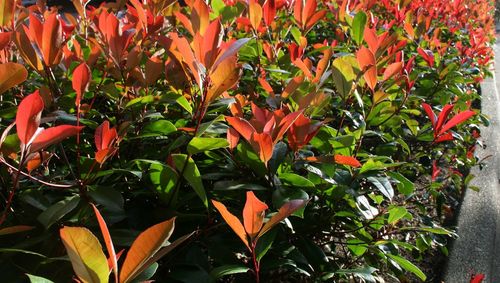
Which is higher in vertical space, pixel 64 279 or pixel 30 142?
pixel 30 142

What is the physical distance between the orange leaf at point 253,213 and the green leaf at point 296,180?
0.90ft

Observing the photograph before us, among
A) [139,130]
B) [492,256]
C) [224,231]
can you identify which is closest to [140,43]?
[139,130]

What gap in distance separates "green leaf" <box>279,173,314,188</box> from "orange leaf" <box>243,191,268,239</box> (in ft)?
0.90

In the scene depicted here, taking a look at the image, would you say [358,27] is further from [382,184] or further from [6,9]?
[6,9]

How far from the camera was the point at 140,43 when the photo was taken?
5.43 ft

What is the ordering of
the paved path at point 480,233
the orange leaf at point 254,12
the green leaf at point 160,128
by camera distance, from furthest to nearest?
the paved path at point 480,233
the orange leaf at point 254,12
the green leaf at point 160,128

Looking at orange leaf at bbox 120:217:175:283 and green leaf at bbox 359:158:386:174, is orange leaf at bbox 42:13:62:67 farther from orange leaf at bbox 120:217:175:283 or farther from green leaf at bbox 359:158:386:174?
green leaf at bbox 359:158:386:174

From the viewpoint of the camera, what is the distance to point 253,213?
35.0 inches

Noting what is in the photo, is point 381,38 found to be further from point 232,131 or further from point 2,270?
point 2,270

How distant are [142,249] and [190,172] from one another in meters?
0.36

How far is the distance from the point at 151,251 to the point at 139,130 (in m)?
0.69

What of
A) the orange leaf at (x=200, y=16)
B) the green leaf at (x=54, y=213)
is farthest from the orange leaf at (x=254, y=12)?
the green leaf at (x=54, y=213)

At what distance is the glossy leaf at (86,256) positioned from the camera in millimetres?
678

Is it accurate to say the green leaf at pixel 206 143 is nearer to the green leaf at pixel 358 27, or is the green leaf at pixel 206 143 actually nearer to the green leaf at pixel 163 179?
the green leaf at pixel 163 179
